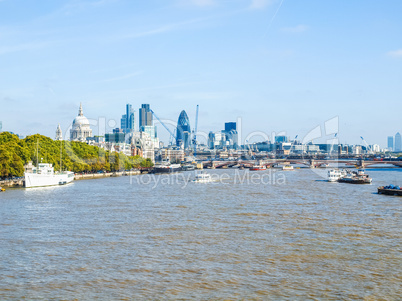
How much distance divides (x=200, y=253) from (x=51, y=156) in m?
74.2

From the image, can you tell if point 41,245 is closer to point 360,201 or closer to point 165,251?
point 165,251

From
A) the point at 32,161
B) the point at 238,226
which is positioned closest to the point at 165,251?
the point at 238,226

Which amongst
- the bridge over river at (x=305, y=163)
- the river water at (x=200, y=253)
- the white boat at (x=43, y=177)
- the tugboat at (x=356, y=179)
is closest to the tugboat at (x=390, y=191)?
the river water at (x=200, y=253)

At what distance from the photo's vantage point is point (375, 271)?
917 inches

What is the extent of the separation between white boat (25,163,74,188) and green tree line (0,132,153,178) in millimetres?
3157

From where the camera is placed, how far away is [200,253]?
26297 mm

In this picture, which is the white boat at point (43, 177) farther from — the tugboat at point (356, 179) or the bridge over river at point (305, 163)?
the bridge over river at point (305, 163)

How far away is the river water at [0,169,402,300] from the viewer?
2059cm

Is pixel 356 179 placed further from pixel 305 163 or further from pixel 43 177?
pixel 305 163

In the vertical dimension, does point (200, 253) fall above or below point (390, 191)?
below

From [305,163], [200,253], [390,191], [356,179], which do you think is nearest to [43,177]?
[390,191]

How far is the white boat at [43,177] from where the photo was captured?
230 ft

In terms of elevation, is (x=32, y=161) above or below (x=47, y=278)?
above

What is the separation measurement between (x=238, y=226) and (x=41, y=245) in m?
12.9
